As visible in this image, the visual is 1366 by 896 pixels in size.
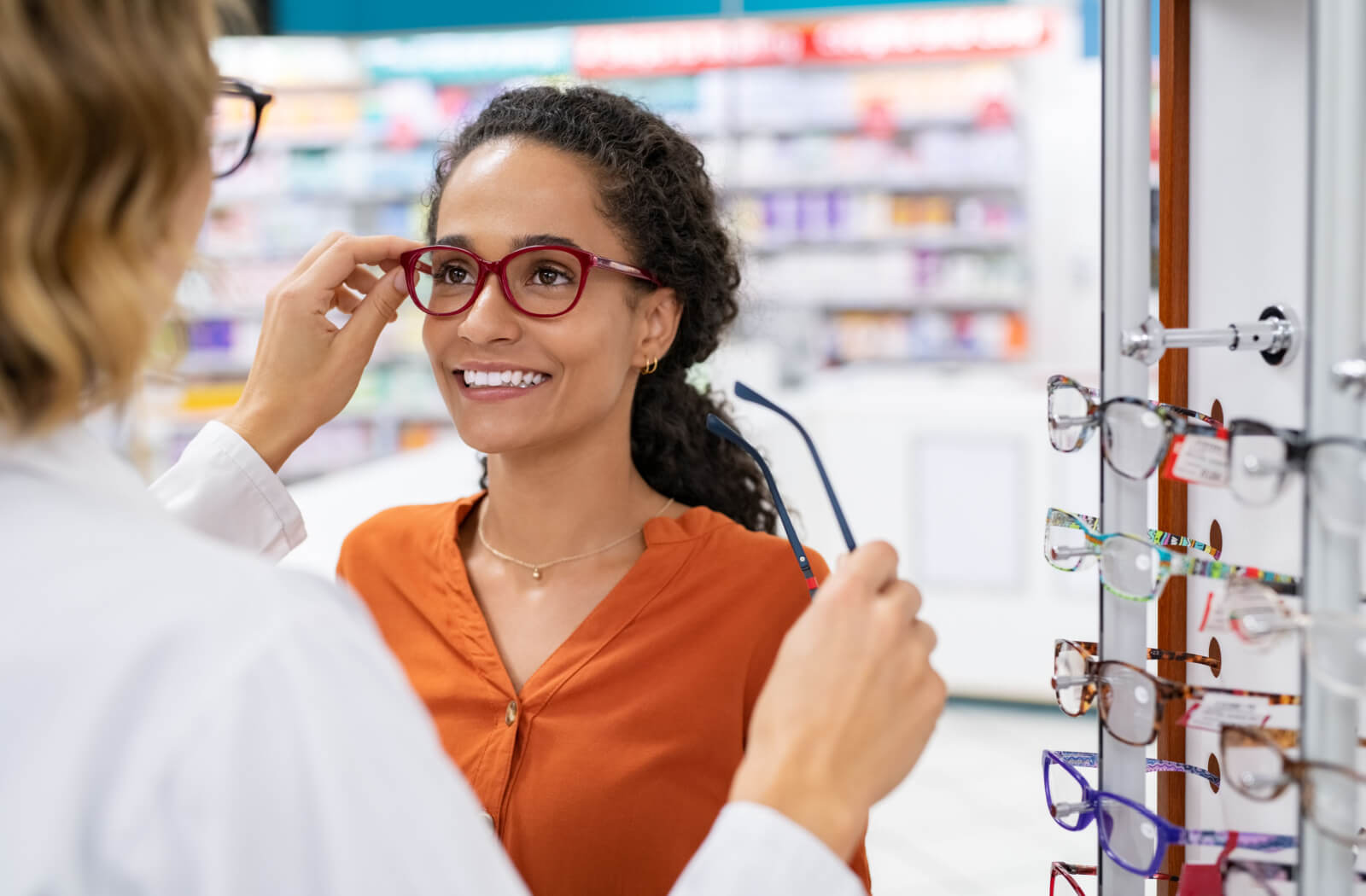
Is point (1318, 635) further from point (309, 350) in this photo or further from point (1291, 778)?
point (309, 350)

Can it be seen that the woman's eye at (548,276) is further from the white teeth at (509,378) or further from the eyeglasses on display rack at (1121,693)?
the eyeglasses on display rack at (1121,693)

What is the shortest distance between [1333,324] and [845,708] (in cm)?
41

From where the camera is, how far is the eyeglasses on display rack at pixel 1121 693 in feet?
2.79

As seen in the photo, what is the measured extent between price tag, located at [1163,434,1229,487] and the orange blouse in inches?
28.9

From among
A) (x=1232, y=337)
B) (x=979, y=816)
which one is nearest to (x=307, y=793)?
(x=1232, y=337)

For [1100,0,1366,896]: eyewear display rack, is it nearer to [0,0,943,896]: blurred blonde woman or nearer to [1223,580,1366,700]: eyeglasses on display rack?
[1223,580,1366,700]: eyeglasses on display rack

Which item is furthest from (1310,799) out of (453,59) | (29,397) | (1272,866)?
(453,59)

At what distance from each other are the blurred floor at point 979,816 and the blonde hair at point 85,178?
116 inches

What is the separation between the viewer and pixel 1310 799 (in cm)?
76

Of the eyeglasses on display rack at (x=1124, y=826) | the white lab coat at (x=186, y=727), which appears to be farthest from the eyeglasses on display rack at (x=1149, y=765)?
the white lab coat at (x=186, y=727)

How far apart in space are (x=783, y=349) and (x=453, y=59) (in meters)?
3.21

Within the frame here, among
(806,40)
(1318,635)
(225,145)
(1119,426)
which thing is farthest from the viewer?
(806,40)

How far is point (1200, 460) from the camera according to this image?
31.0 inches

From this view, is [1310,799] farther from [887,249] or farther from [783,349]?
[887,249]
